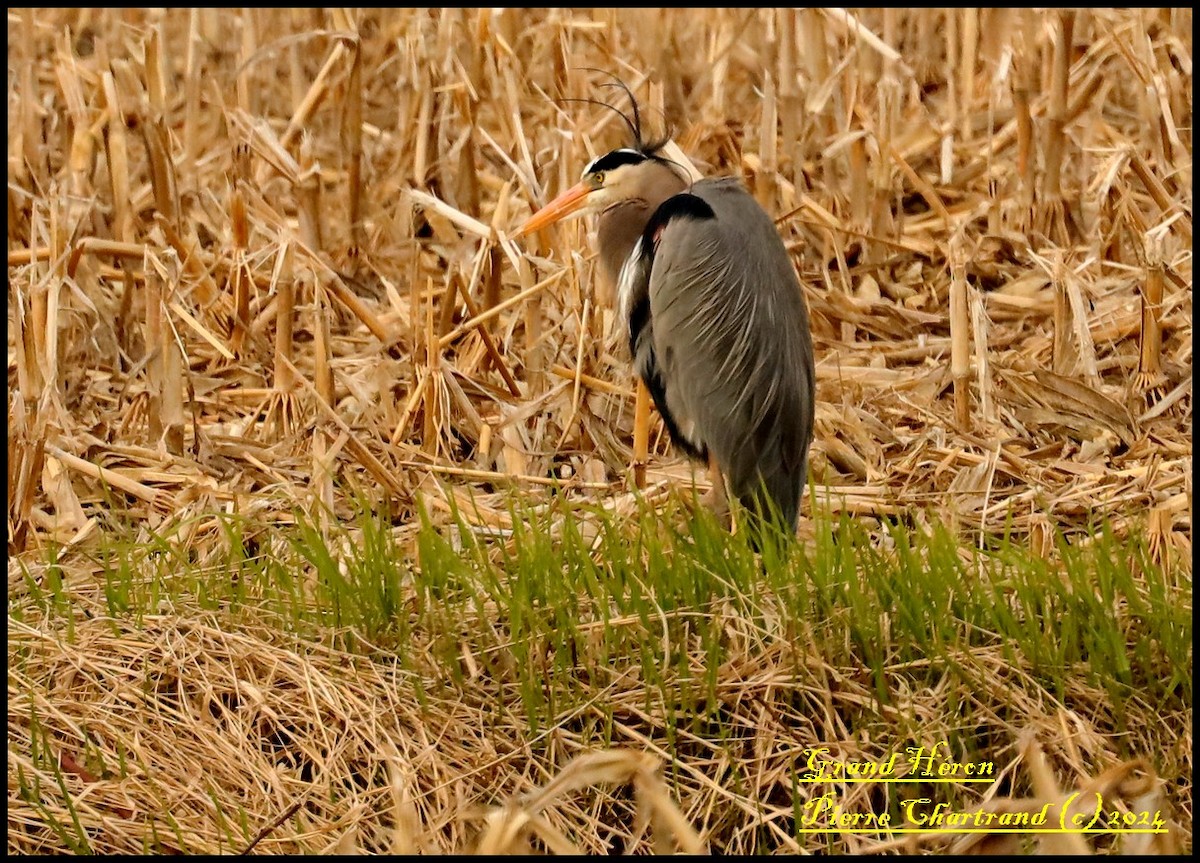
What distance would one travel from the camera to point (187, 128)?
5.46 meters

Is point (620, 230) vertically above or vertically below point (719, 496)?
above

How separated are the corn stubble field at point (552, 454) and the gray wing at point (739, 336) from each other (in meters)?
0.18

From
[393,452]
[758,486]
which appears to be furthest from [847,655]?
[393,452]

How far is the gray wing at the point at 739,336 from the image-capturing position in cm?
350

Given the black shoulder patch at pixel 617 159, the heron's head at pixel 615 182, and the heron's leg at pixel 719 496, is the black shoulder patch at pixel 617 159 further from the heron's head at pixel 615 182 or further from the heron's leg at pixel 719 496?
the heron's leg at pixel 719 496

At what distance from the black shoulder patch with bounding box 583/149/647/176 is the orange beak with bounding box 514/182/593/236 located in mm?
81

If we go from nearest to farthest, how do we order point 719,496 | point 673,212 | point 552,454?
point 673,212, point 719,496, point 552,454

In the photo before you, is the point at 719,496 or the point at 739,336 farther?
the point at 719,496

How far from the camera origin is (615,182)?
380 cm

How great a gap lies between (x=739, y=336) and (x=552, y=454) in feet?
2.52

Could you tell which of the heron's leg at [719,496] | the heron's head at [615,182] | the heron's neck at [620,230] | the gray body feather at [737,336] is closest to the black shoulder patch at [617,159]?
the heron's head at [615,182]

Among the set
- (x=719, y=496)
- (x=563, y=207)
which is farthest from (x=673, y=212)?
(x=719, y=496)

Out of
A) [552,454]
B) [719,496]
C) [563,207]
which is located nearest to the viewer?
[719,496]

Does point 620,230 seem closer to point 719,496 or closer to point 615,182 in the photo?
point 615,182
